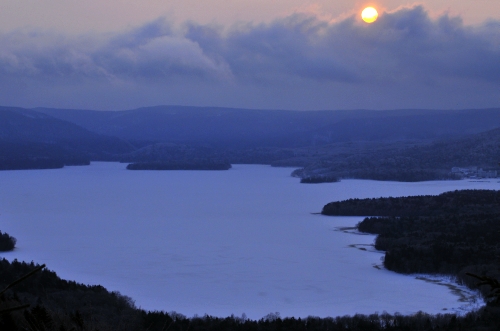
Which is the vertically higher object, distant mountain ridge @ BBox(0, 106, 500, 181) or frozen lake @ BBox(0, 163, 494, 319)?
distant mountain ridge @ BBox(0, 106, 500, 181)

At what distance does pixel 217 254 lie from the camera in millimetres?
27469

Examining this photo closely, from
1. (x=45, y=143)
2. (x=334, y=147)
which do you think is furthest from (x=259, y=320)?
(x=45, y=143)

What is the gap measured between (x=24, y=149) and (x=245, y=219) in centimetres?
9893

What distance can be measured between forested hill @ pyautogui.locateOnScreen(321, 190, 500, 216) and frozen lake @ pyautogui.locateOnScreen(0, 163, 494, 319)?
1850 millimetres

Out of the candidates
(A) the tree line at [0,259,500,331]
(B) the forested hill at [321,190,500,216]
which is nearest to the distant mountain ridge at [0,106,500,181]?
(B) the forested hill at [321,190,500,216]

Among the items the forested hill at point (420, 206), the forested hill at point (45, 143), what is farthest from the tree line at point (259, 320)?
the forested hill at point (45, 143)

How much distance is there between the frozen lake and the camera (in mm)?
19484

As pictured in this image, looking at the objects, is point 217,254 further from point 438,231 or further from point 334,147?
point 334,147

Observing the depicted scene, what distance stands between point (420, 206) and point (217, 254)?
1895 cm

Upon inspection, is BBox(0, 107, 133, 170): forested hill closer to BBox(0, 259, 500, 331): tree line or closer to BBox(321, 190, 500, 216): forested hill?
BBox(321, 190, 500, 216): forested hill

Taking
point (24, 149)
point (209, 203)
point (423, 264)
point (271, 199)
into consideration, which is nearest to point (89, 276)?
point (423, 264)

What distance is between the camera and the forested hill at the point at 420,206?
1563 inches

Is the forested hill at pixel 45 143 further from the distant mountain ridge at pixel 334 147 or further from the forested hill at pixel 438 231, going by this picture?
the forested hill at pixel 438 231

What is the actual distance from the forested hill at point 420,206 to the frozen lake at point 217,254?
72.8 inches
